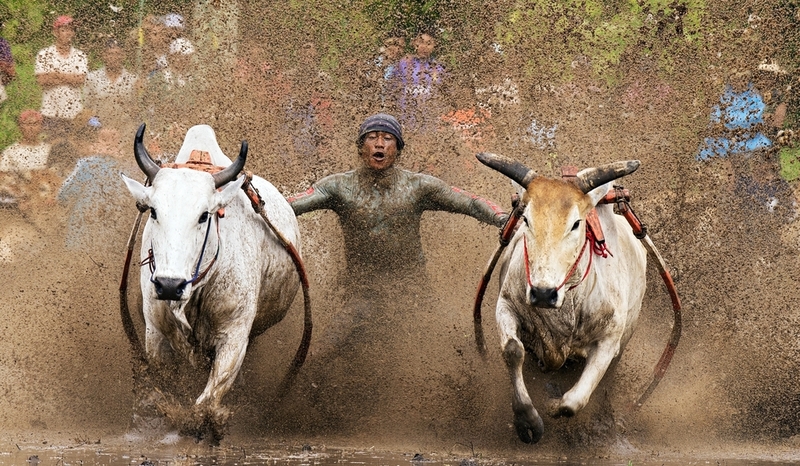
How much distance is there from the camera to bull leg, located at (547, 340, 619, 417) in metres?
6.49

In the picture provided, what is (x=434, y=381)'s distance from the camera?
26.8 feet

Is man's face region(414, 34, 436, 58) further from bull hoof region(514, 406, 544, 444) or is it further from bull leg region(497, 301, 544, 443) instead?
bull hoof region(514, 406, 544, 444)

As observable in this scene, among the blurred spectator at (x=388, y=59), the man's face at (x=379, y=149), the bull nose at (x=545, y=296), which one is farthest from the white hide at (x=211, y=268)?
the blurred spectator at (x=388, y=59)

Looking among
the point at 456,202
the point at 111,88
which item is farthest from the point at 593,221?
the point at 111,88

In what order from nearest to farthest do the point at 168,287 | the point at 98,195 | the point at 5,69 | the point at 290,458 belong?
the point at 168,287 < the point at 290,458 < the point at 98,195 < the point at 5,69

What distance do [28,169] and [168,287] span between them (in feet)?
18.1

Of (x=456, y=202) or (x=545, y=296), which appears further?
(x=456, y=202)

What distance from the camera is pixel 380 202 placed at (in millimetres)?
8102

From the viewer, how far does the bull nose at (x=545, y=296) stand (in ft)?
19.8

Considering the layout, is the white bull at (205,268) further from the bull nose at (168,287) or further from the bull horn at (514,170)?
the bull horn at (514,170)

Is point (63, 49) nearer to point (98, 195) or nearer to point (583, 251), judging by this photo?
point (98, 195)

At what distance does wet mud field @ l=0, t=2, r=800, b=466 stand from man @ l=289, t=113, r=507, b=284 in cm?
26

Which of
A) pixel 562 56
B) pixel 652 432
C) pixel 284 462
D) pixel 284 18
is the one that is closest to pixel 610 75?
pixel 562 56

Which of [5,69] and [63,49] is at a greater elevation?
[63,49]
